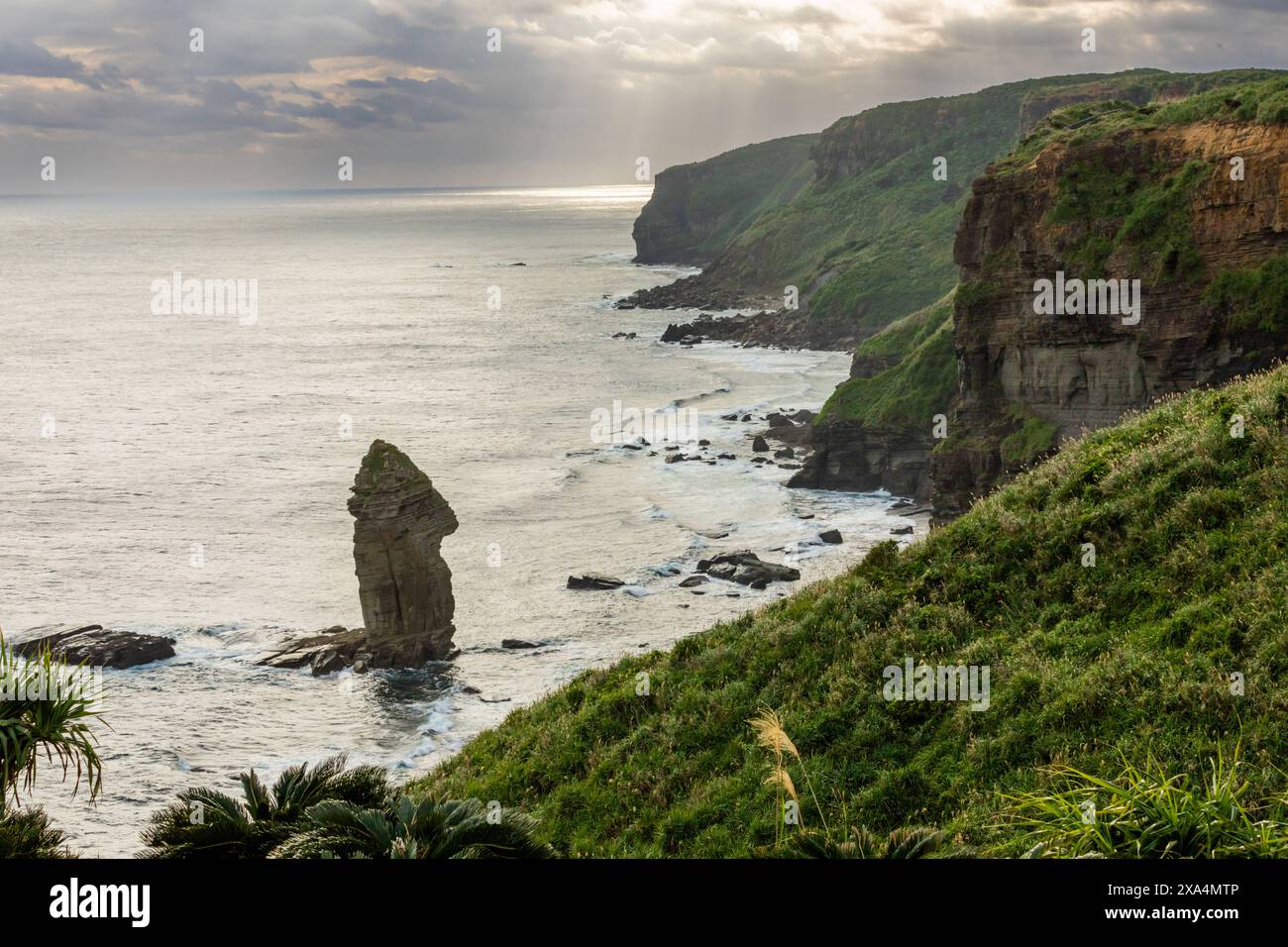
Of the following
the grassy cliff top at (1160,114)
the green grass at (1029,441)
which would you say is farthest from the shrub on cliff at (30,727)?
the grassy cliff top at (1160,114)

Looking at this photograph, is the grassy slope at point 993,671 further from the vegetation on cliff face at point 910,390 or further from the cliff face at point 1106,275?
the vegetation on cliff face at point 910,390

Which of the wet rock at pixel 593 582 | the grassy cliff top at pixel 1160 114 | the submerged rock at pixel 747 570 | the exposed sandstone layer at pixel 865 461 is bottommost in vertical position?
the wet rock at pixel 593 582

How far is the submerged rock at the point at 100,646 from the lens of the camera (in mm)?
41406

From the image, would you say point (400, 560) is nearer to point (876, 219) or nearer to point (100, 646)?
point (100, 646)

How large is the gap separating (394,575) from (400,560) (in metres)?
0.70

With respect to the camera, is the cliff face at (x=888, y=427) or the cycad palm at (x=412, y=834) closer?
the cycad palm at (x=412, y=834)

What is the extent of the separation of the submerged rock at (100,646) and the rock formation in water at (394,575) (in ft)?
14.7

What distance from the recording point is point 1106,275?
41.7 meters

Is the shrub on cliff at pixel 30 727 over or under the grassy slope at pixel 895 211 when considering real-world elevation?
under

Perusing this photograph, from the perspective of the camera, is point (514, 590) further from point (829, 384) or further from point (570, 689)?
point (829, 384)

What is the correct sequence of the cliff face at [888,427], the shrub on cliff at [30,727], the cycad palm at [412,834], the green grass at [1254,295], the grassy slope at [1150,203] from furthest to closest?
the cliff face at [888,427] → the grassy slope at [1150,203] → the green grass at [1254,295] → the shrub on cliff at [30,727] → the cycad palm at [412,834]

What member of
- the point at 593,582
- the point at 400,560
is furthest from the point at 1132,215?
the point at 400,560

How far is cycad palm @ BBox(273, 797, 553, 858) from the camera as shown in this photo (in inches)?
355
